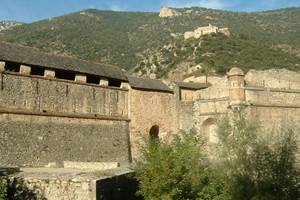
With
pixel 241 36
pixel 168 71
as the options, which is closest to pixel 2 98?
pixel 168 71

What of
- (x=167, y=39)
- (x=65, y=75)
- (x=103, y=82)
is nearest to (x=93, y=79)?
(x=103, y=82)

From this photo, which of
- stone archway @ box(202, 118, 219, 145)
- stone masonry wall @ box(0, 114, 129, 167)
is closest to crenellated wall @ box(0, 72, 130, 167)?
stone masonry wall @ box(0, 114, 129, 167)

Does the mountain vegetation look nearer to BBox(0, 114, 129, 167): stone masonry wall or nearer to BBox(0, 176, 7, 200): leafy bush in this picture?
BBox(0, 114, 129, 167): stone masonry wall

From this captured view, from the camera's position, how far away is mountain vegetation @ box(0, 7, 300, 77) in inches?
2542

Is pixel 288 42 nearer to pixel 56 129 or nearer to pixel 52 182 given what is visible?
pixel 56 129

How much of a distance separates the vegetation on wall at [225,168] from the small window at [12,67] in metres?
10.2

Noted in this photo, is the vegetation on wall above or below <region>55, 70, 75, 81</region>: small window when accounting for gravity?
below

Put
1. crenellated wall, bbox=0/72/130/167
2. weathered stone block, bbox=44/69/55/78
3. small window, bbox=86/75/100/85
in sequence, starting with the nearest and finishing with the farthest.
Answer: crenellated wall, bbox=0/72/130/167 < weathered stone block, bbox=44/69/55/78 < small window, bbox=86/75/100/85

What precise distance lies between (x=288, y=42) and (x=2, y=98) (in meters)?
64.5

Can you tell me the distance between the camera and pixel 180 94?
3497 centimetres

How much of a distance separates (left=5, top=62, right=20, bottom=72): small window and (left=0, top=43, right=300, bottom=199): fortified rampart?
0.05 meters

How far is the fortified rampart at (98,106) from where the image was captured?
24625mm

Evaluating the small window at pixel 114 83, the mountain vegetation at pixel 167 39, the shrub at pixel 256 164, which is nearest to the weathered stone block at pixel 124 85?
the small window at pixel 114 83

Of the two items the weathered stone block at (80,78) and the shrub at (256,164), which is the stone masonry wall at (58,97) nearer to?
the weathered stone block at (80,78)
